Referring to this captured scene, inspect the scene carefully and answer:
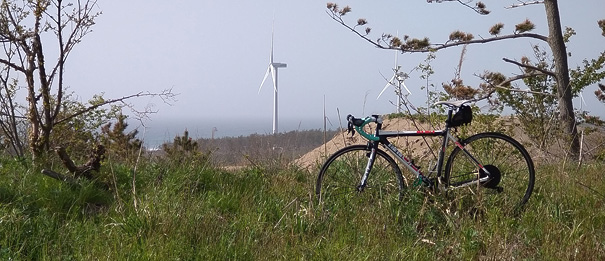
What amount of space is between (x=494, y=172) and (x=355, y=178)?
1.23 meters

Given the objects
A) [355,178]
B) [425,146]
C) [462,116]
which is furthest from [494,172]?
[425,146]

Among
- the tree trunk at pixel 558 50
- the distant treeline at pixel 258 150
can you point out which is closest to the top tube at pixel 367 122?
the distant treeline at pixel 258 150

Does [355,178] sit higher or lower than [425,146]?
higher

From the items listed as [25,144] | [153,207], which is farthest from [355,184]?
[25,144]

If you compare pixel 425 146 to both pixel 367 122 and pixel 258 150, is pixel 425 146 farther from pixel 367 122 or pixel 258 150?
pixel 367 122

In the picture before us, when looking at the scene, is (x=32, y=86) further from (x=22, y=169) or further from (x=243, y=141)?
(x=243, y=141)

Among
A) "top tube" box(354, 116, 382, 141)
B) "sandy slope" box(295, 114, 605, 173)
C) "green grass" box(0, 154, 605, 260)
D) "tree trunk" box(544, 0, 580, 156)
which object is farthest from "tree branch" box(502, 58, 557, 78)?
"top tube" box(354, 116, 382, 141)

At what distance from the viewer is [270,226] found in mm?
4863

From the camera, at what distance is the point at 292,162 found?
303 inches

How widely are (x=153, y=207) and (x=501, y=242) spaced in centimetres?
251

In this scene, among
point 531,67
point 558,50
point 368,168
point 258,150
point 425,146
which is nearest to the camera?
point 368,168

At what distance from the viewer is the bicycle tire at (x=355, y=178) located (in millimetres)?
5684

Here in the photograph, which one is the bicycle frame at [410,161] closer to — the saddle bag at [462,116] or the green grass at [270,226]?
the saddle bag at [462,116]

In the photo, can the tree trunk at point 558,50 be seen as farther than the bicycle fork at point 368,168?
Yes
